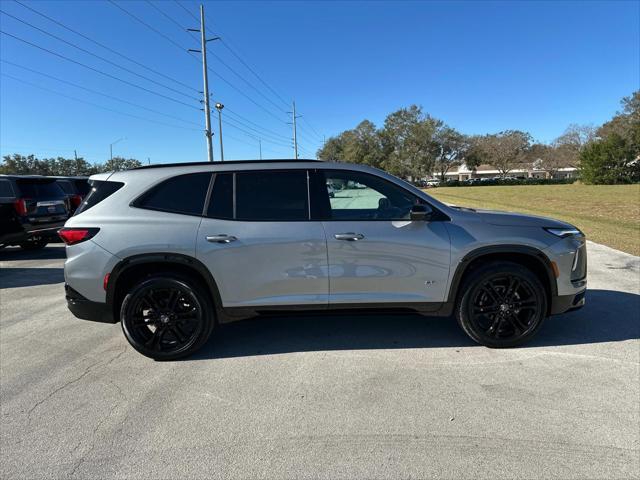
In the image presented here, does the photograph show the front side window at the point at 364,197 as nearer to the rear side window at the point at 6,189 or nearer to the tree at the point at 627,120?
the rear side window at the point at 6,189

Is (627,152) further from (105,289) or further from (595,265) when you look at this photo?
(105,289)

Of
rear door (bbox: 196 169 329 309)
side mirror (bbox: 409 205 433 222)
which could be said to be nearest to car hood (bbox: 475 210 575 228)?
side mirror (bbox: 409 205 433 222)

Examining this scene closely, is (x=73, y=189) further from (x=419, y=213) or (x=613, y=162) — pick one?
(x=613, y=162)

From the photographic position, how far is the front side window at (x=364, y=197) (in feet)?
12.4

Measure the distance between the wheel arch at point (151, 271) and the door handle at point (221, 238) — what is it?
236mm

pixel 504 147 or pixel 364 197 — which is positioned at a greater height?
pixel 504 147

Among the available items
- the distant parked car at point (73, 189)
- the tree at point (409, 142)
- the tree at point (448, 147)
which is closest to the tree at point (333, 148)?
the tree at point (409, 142)

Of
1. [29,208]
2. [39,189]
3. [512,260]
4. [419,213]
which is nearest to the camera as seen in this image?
[419,213]

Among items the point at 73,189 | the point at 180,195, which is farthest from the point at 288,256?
the point at 73,189

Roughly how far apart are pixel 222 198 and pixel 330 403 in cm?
207

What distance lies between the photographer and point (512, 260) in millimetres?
3857

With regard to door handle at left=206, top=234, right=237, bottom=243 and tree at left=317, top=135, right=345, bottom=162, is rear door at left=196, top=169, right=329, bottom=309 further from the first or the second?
tree at left=317, top=135, right=345, bottom=162

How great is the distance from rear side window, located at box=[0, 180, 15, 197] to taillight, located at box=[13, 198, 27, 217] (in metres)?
0.20

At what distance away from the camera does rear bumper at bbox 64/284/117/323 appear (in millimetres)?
3730
